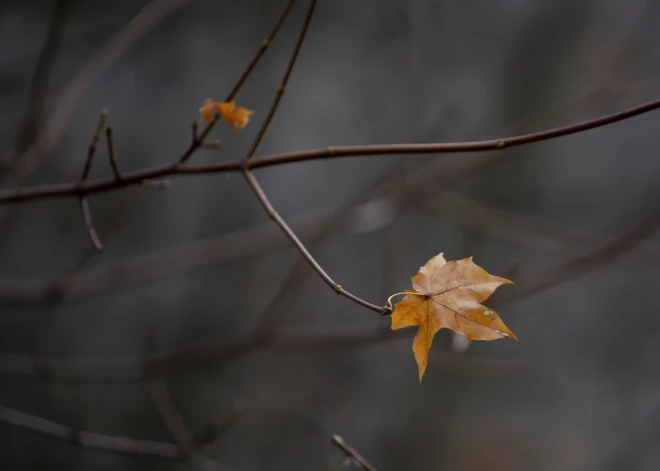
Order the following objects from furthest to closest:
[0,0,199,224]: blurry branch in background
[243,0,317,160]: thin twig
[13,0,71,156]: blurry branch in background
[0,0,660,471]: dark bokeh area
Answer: [0,0,660,471]: dark bokeh area < [0,0,199,224]: blurry branch in background < [13,0,71,156]: blurry branch in background < [243,0,317,160]: thin twig

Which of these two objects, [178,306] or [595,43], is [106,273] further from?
[595,43]

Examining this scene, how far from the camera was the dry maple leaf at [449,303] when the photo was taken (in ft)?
1.68

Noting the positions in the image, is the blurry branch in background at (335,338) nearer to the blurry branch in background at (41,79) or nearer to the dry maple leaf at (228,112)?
the blurry branch in background at (41,79)

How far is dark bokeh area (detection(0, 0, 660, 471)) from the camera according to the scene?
2281 mm

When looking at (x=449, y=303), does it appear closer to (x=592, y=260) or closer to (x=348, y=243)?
(x=592, y=260)

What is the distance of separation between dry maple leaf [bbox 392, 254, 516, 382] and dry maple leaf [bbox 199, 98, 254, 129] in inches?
10.8

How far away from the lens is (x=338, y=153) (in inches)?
22.7

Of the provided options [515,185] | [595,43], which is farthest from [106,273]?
[595,43]

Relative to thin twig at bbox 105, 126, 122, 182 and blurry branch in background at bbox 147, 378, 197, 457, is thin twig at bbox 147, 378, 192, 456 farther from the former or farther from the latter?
thin twig at bbox 105, 126, 122, 182

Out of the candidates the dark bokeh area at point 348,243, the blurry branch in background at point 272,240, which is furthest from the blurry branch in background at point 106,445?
the dark bokeh area at point 348,243

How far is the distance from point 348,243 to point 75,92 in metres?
1.43

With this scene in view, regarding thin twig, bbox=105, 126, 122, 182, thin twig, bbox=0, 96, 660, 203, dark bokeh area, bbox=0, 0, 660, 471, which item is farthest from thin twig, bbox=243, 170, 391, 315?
dark bokeh area, bbox=0, 0, 660, 471

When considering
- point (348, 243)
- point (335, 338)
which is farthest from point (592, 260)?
point (348, 243)

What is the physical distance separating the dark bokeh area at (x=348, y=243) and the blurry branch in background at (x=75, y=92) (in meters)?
1.04
